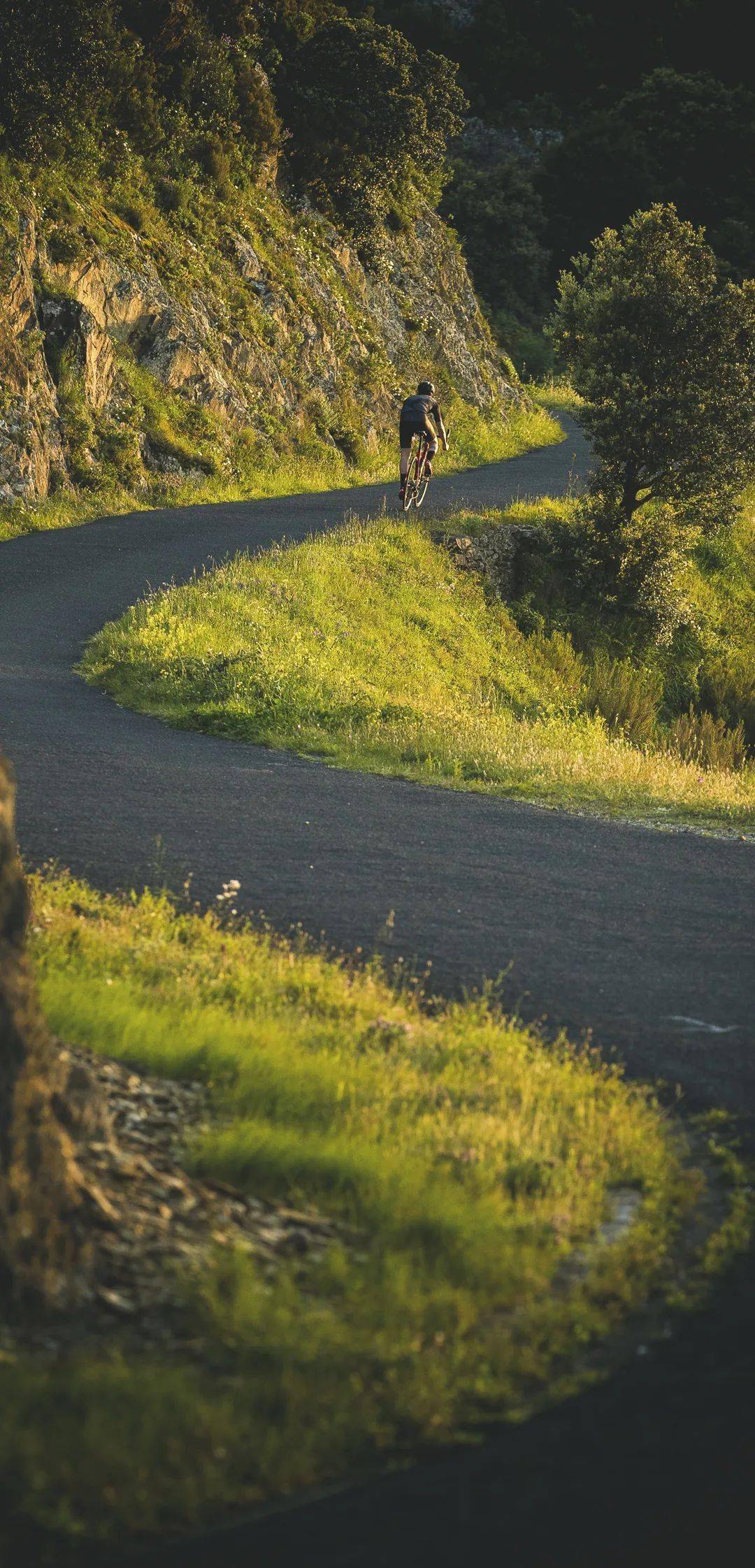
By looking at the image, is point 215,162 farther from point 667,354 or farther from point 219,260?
point 667,354

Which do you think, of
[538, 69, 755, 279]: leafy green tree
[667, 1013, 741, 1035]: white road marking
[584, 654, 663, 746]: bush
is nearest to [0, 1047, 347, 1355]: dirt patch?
[667, 1013, 741, 1035]: white road marking

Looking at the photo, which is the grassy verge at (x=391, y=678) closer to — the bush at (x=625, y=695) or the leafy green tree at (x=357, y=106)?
the bush at (x=625, y=695)

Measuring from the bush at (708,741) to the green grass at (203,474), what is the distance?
34.2ft

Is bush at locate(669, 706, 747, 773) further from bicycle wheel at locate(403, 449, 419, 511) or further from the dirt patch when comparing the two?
the dirt patch

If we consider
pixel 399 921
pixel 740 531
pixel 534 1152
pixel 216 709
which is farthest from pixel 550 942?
pixel 740 531

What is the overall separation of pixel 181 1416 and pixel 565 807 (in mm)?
8878

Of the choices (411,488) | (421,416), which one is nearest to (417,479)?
(411,488)

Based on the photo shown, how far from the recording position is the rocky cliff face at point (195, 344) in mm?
24656

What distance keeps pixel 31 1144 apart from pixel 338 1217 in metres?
1.17

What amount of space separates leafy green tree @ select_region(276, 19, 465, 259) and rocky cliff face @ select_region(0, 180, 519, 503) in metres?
1.43

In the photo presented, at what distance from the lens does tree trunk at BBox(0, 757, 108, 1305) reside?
3686mm

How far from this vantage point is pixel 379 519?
24.5 metres

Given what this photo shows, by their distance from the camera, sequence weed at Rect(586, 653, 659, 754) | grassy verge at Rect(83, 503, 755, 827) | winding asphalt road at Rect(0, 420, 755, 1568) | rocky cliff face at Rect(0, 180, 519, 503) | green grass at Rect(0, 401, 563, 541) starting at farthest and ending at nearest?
rocky cliff face at Rect(0, 180, 519, 503)
green grass at Rect(0, 401, 563, 541)
weed at Rect(586, 653, 659, 754)
grassy verge at Rect(83, 503, 755, 827)
winding asphalt road at Rect(0, 420, 755, 1568)

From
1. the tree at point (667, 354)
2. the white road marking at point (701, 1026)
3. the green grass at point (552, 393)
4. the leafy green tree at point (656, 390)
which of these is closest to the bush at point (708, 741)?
the leafy green tree at point (656, 390)
